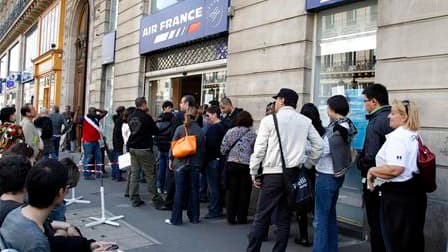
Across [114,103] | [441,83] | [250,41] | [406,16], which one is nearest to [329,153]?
[441,83]

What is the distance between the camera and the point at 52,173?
7.80ft

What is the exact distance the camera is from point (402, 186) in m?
4.19

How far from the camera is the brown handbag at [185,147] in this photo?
6815mm

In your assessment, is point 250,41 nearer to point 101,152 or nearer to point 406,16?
point 406,16

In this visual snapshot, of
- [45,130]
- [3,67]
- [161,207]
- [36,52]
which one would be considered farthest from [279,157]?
[3,67]

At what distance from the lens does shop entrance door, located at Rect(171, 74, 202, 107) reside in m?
12.6

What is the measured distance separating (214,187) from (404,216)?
13.0 feet

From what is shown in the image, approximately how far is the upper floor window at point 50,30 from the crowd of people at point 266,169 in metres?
18.0

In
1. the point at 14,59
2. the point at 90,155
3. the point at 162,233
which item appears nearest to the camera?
the point at 162,233

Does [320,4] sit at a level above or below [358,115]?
above

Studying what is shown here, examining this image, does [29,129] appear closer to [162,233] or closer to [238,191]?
[162,233]

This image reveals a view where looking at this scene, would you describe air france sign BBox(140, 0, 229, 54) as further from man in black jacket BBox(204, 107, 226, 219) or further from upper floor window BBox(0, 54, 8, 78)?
upper floor window BBox(0, 54, 8, 78)

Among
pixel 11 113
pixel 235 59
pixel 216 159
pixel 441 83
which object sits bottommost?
pixel 216 159

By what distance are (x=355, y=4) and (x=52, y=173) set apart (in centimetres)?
582
